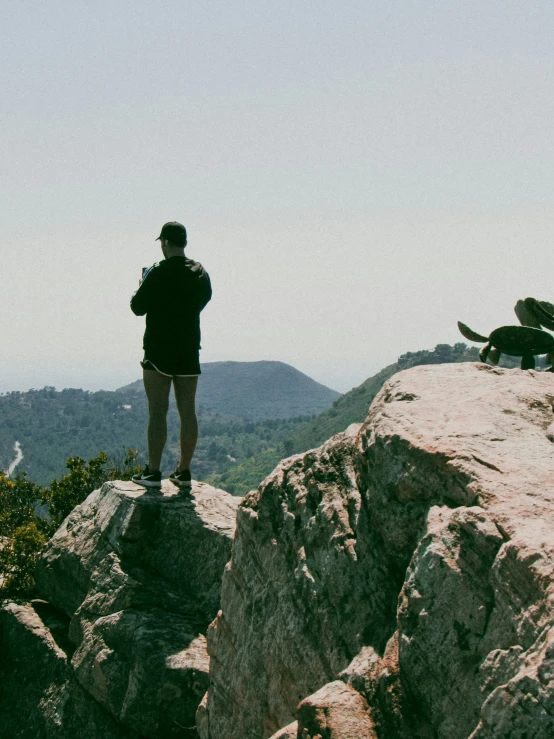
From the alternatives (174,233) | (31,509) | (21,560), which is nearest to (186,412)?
(174,233)

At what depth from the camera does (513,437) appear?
17.6ft

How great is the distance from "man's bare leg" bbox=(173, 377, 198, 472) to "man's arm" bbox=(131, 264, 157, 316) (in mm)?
1075

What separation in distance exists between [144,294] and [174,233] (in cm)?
90

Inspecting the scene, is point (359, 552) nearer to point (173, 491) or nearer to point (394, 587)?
point (394, 587)

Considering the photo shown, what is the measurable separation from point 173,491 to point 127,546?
45.9 inches

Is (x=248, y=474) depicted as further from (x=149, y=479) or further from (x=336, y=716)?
(x=336, y=716)

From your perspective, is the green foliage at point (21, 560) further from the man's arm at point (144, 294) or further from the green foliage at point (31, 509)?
the man's arm at point (144, 294)

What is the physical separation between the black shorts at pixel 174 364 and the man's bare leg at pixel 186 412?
0.12 m

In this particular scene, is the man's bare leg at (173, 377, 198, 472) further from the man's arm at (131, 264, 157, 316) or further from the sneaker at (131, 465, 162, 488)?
the man's arm at (131, 264, 157, 316)

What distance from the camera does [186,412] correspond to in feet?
32.9

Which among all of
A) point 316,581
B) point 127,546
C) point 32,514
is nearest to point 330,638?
point 316,581

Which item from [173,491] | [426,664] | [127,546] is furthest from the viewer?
[173,491]

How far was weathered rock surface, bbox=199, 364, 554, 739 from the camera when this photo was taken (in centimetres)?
406

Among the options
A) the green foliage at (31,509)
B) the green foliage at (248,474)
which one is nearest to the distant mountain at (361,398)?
the green foliage at (248,474)
